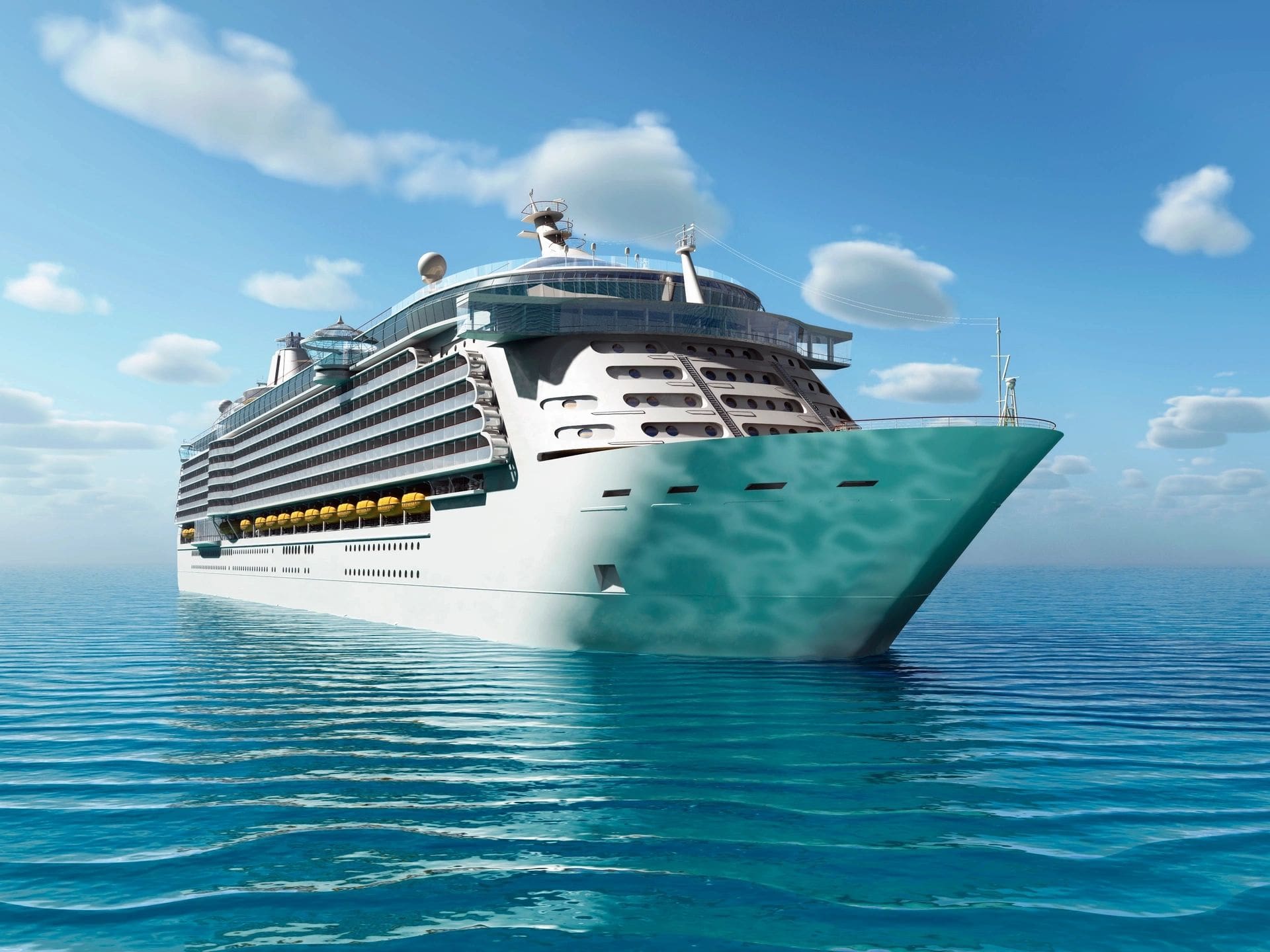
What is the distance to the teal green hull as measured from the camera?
1889cm

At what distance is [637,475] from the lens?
2072cm

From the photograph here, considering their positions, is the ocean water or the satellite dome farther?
the satellite dome

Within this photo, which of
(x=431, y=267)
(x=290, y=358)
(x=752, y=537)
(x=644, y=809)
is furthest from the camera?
(x=290, y=358)

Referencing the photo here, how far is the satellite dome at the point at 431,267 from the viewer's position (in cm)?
4006

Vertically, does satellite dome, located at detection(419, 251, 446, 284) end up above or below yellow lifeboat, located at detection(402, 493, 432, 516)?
above

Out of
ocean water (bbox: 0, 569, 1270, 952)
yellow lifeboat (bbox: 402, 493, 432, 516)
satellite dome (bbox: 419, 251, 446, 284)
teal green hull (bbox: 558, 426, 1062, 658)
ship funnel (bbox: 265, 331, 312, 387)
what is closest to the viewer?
ocean water (bbox: 0, 569, 1270, 952)

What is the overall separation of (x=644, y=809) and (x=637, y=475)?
37.2ft

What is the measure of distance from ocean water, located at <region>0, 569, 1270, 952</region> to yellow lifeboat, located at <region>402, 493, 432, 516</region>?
33.9 feet

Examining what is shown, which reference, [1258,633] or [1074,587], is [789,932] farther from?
[1074,587]

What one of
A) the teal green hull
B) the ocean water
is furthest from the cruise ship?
the ocean water

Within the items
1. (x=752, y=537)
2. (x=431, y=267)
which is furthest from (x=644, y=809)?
(x=431, y=267)

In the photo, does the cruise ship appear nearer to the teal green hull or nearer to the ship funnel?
the teal green hull

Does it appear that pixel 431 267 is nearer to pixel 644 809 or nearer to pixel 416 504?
pixel 416 504

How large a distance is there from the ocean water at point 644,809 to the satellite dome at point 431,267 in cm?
2399
